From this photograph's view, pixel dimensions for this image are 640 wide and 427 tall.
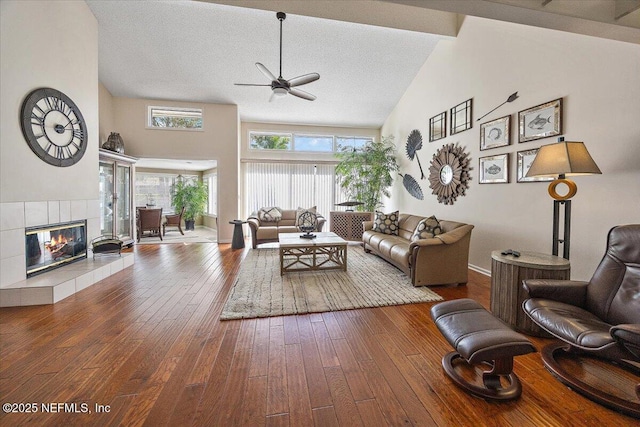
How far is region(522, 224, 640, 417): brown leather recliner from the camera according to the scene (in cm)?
149

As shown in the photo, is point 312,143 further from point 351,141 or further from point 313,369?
point 313,369

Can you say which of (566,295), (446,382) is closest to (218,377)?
(446,382)

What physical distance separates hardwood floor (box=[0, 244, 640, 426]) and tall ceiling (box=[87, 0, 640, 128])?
12.9ft

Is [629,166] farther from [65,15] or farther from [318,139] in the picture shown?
[65,15]

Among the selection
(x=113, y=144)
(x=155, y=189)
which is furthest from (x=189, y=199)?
(x=113, y=144)

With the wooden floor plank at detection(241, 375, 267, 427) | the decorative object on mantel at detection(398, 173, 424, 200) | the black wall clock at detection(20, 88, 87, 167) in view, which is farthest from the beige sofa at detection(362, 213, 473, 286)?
the black wall clock at detection(20, 88, 87, 167)

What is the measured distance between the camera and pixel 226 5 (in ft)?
12.8

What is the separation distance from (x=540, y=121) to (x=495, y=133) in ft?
2.03

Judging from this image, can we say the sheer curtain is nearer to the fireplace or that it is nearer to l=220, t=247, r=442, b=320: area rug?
l=220, t=247, r=442, b=320: area rug

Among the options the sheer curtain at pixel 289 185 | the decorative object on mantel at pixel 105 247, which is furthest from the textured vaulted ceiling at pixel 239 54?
the decorative object on mantel at pixel 105 247

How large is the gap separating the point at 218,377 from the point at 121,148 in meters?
5.80

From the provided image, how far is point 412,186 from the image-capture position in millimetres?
5980

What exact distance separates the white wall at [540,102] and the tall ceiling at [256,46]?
834 mm

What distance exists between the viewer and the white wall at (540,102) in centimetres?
249
